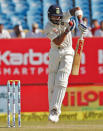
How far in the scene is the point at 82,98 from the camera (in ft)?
43.3

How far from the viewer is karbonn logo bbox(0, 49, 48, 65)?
1312cm

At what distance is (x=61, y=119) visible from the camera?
12.8 meters

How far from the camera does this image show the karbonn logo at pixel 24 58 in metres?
13.1

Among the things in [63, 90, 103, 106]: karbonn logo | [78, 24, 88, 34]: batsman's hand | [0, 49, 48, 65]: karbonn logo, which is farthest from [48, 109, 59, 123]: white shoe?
[0, 49, 48, 65]: karbonn logo

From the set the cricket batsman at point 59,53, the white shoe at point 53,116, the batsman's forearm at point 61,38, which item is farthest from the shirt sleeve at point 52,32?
the white shoe at point 53,116

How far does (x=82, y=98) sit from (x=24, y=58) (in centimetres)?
154

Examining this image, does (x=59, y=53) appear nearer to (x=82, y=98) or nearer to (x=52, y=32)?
(x=52, y=32)

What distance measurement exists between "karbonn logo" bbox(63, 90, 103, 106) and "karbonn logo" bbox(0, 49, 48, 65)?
3.08 ft

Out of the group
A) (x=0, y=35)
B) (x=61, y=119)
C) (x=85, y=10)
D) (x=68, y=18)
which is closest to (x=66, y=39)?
(x=68, y=18)

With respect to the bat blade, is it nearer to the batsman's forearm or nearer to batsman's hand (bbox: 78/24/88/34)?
batsman's hand (bbox: 78/24/88/34)

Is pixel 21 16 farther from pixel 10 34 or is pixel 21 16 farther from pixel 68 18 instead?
pixel 68 18

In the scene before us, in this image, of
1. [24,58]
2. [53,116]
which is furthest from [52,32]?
[24,58]

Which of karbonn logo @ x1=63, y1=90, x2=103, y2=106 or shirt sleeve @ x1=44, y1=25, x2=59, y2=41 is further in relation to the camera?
karbonn logo @ x1=63, y1=90, x2=103, y2=106

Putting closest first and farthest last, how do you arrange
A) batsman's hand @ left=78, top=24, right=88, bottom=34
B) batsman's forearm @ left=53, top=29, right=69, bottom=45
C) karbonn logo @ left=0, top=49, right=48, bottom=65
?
batsman's forearm @ left=53, top=29, right=69, bottom=45 → batsman's hand @ left=78, top=24, right=88, bottom=34 → karbonn logo @ left=0, top=49, right=48, bottom=65
